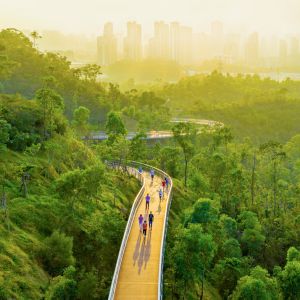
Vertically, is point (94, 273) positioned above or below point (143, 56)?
below

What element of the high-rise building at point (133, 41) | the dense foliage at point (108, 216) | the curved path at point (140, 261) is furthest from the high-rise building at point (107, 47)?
the curved path at point (140, 261)

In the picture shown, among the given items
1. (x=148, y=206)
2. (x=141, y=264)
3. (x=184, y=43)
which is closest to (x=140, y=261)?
(x=141, y=264)

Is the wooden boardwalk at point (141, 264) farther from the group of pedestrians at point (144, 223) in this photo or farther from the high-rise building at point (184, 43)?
the high-rise building at point (184, 43)

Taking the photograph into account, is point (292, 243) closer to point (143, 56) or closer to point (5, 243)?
point (5, 243)

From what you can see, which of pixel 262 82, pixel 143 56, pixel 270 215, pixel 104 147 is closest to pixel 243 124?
pixel 262 82

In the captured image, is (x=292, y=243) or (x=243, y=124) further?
(x=243, y=124)

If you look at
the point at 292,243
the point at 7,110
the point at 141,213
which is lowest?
the point at 292,243

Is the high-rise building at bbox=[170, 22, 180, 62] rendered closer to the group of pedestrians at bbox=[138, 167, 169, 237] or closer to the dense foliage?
the dense foliage
